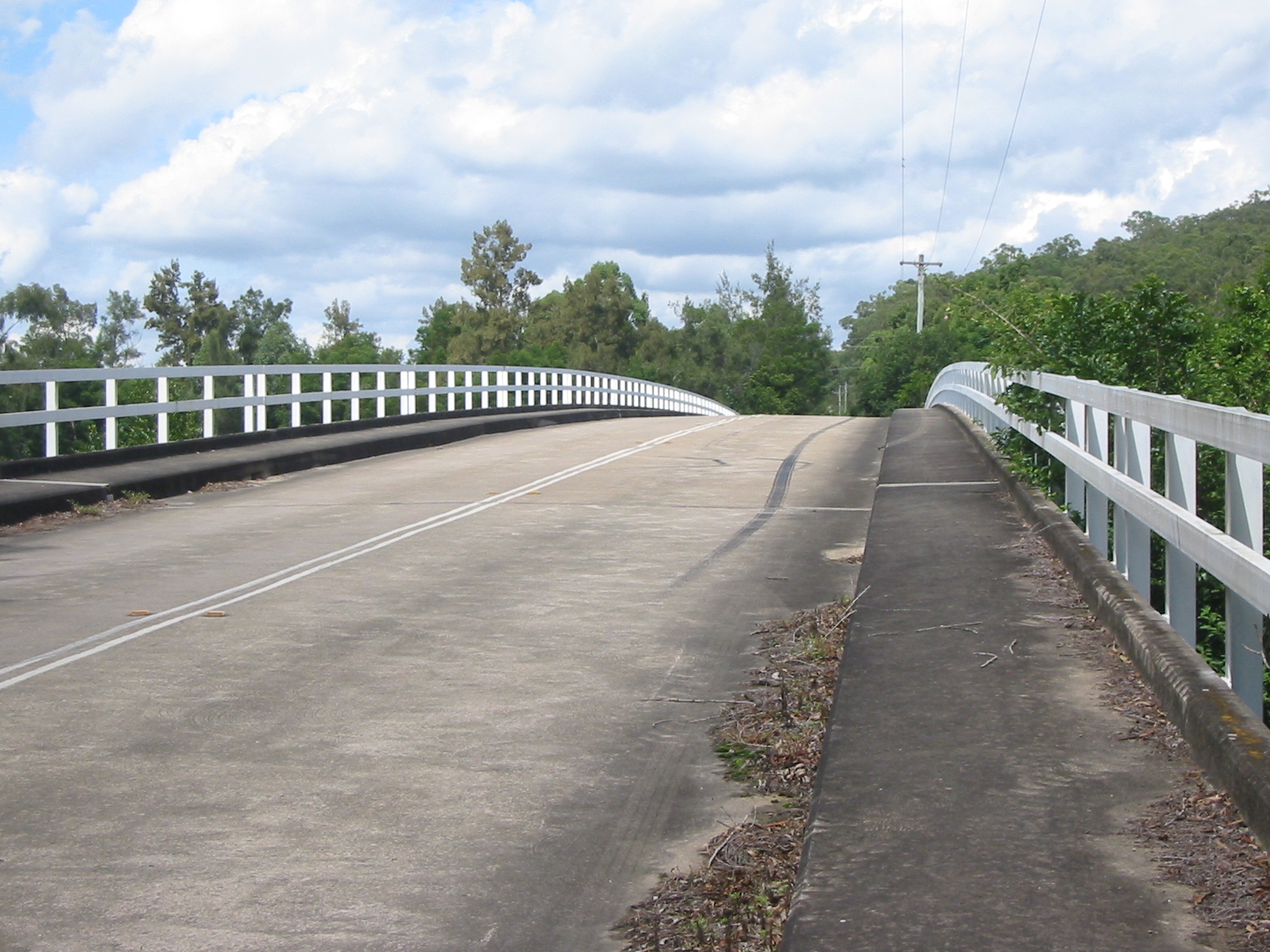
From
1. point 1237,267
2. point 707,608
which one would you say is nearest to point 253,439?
point 707,608

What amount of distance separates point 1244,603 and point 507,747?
3.14 m

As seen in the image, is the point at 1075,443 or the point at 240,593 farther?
the point at 240,593

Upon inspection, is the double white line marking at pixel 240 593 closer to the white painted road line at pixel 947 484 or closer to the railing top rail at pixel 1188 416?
the white painted road line at pixel 947 484

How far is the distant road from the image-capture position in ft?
16.3

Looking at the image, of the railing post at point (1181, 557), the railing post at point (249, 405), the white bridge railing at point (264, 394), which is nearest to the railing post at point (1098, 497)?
the railing post at point (1181, 557)

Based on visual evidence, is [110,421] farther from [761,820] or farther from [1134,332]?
[761,820]

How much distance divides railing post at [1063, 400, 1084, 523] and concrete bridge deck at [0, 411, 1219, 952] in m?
0.46

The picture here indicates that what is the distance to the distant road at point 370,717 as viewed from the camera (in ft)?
16.3

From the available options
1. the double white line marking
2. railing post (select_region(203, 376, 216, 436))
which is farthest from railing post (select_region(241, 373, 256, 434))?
the double white line marking

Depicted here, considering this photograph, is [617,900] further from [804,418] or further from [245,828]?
[804,418]

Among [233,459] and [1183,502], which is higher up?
[1183,502]

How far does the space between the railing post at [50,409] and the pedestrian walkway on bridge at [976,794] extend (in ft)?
36.8

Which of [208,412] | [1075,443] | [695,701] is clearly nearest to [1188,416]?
[695,701]

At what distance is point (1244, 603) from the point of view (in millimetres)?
5879
